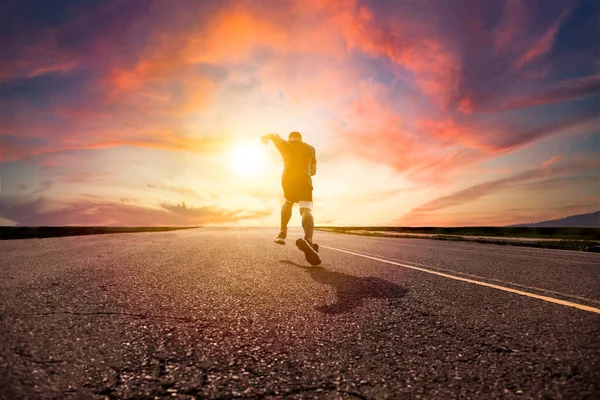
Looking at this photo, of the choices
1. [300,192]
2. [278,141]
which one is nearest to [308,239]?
[300,192]

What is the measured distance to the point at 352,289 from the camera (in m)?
3.67

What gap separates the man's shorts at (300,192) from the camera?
20.7 feet

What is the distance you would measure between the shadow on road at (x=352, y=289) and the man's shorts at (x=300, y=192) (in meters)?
1.69

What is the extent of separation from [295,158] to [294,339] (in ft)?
15.1

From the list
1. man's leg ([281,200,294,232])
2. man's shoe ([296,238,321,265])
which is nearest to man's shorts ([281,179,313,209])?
man's leg ([281,200,294,232])

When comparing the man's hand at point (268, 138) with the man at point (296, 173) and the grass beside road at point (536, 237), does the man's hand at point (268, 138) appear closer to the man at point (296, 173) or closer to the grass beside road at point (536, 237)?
the man at point (296, 173)

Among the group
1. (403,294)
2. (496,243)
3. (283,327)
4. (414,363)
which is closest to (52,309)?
(283,327)

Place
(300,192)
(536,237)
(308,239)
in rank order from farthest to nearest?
(536,237) < (300,192) < (308,239)

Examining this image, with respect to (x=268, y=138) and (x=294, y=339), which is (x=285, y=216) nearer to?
(x=268, y=138)

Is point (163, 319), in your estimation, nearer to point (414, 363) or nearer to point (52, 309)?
point (52, 309)

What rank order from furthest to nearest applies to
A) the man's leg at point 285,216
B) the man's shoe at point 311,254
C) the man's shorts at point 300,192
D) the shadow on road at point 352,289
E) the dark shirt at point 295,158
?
the man's leg at point 285,216, the dark shirt at point 295,158, the man's shorts at point 300,192, the man's shoe at point 311,254, the shadow on road at point 352,289

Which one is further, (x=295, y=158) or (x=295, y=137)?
(x=295, y=137)

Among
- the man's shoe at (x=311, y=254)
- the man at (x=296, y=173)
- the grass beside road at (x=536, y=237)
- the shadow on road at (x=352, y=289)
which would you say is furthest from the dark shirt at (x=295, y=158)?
the grass beside road at (x=536, y=237)

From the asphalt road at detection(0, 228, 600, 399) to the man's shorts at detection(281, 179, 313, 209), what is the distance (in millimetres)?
2420
